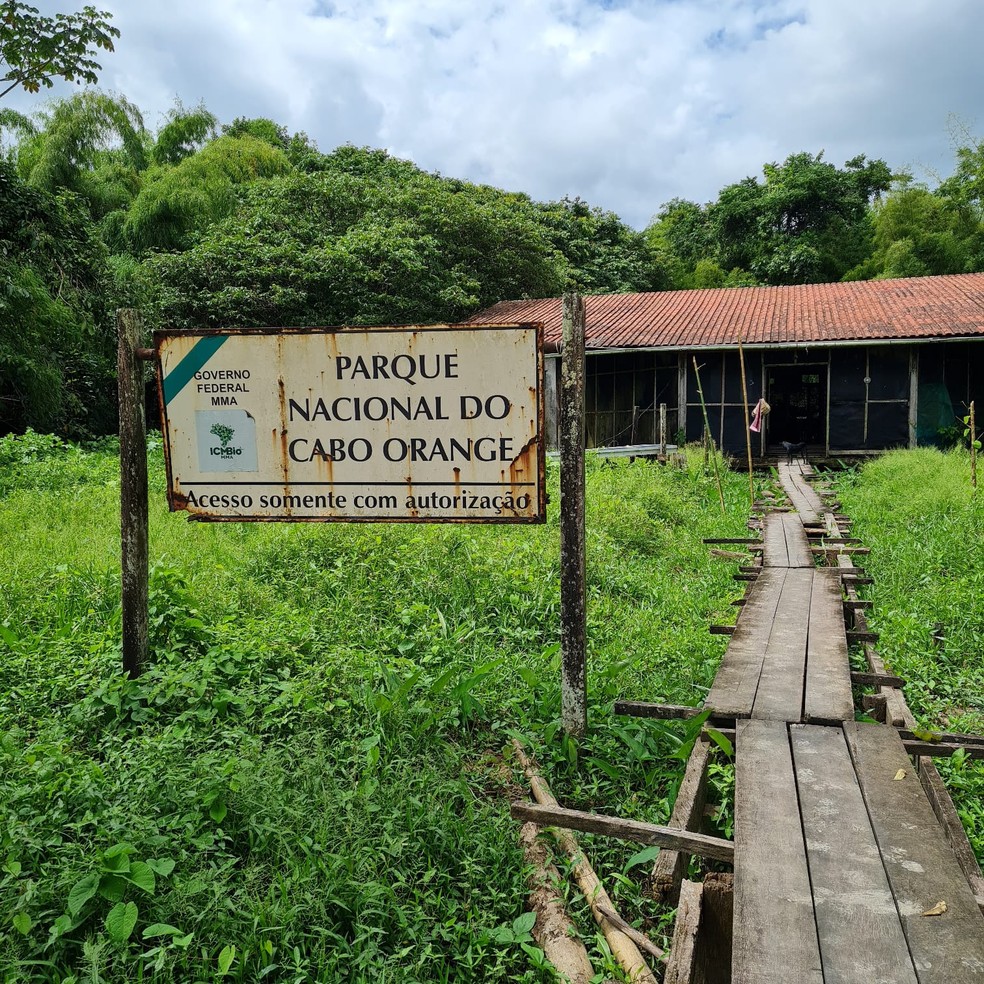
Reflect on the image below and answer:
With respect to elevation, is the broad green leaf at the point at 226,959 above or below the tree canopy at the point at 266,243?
below

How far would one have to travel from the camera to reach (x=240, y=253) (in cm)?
1630

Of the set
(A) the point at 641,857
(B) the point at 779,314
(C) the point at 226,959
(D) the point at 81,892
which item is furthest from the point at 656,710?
(B) the point at 779,314

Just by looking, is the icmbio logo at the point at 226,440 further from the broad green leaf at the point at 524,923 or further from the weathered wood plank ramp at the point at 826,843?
the broad green leaf at the point at 524,923

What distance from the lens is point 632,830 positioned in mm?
2457

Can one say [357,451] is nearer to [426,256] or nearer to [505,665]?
[505,665]

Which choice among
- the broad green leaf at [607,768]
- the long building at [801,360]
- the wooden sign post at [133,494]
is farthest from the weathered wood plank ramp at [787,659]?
the long building at [801,360]

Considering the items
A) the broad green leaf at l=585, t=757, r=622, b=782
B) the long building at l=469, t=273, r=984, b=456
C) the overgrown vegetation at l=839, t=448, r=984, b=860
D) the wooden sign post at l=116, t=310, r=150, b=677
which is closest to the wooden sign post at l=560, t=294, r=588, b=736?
the broad green leaf at l=585, t=757, r=622, b=782

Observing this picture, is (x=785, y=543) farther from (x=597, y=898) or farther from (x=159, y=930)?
(x=159, y=930)

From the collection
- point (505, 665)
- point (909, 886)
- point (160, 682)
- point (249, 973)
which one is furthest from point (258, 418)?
point (909, 886)

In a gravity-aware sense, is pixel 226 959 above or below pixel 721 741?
below

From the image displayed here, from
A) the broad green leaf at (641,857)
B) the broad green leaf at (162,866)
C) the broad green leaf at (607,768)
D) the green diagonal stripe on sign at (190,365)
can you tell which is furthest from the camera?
the green diagonal stripe on sign at (190,365)

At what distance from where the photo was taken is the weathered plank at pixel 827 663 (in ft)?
10.7

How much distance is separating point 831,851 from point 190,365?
312 cm

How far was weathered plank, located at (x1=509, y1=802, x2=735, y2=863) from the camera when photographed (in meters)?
2.36
